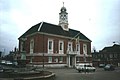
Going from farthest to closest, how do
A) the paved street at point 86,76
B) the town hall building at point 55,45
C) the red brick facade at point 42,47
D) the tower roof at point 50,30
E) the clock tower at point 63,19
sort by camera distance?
1. the clock tower at point 63,19
2. the tower roof at point 50,30
3. the town hall building at point 55,45
4. the red brick facade at point 42,47
5. the paved street at point 86,76

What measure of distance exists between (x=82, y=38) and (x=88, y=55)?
6.88 m

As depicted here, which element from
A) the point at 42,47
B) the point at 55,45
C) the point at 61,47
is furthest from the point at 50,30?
the point at 42,47

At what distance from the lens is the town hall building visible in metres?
50.7

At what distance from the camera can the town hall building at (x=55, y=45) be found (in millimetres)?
50688

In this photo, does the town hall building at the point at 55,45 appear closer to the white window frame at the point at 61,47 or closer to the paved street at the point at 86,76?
the white window frame at the point at 61,47

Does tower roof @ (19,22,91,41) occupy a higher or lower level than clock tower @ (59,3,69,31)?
lower

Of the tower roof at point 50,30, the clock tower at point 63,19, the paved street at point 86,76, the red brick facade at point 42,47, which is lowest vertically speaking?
the paved street at point 86,76

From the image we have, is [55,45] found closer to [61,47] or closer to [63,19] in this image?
[61,47]

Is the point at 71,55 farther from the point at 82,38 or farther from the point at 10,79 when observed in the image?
the point at 10,79

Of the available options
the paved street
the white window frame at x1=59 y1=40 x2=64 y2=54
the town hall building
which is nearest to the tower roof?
the town hall building

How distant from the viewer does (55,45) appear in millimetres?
54906

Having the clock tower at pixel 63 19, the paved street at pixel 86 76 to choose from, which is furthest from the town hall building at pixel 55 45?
the paved street at pixel 86 76

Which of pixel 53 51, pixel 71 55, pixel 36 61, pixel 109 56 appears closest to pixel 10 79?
pixel 36 61

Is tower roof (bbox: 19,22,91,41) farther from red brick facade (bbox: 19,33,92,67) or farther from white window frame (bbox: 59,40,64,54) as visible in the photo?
white window frame (bbox: 59,40,64,54)
